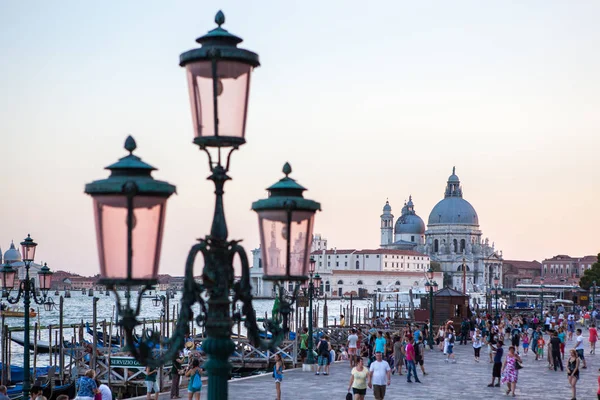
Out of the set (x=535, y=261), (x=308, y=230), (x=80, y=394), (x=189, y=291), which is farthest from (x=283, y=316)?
(x=535, y=261)

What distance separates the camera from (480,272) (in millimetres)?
147750

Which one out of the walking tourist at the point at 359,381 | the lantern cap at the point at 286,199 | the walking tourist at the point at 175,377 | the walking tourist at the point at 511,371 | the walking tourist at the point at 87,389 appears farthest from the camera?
the walking tourist at the point at 511,371

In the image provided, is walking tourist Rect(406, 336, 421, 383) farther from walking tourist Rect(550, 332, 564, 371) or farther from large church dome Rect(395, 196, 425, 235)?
large church dome Rect(395, 196, 425, 235)

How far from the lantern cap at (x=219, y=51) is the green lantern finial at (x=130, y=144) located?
0.53 meters

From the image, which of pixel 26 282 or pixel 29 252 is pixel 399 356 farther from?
pixel 26 282

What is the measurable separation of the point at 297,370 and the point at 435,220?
428 ft

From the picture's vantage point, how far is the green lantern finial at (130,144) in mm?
4258

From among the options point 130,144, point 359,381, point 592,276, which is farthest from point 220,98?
point 592,276

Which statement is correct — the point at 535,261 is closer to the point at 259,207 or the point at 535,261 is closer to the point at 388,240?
the point at 388,240

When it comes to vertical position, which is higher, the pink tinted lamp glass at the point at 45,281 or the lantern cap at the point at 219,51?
the lantern cap at the point at 219,51

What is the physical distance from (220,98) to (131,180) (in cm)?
73

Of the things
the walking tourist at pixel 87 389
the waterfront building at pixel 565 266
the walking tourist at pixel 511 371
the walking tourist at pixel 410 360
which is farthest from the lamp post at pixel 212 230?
the waterfront building at pixel 565 266

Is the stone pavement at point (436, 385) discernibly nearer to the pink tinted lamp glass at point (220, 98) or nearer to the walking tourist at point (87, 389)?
the walking tourist at point (87, 389)

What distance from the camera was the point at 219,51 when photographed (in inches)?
177
